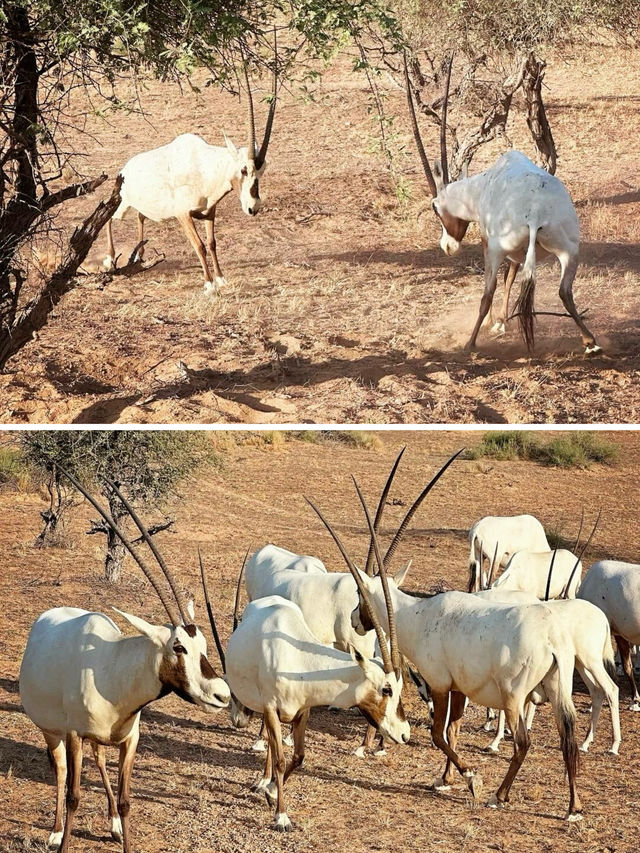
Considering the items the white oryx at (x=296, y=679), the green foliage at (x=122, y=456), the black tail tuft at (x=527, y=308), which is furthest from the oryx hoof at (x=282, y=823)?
the green foliage at (x=122, y=456)

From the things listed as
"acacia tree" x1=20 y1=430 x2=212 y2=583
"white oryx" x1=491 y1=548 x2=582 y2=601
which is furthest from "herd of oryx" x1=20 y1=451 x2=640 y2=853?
"acacia tree" x1=20 y1=430 x2=212 y2=583

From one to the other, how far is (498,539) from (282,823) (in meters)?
5.26

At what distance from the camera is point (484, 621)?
18.3 feet

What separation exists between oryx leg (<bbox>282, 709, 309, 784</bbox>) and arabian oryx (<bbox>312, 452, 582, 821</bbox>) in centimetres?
63

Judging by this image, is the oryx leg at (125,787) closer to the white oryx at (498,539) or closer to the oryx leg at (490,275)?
the white oryx at (498,539)

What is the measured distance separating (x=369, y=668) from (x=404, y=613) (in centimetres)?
114

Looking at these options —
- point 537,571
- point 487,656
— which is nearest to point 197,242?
point 537,571

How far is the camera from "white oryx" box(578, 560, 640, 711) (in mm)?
7547

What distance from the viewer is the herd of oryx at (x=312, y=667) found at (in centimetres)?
458

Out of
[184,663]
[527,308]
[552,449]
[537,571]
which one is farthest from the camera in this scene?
[552,449]

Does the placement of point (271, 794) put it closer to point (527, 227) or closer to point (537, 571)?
point (537, 571)

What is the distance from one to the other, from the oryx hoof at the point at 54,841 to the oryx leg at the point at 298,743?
1.09m

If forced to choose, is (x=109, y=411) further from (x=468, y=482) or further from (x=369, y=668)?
(x=468, y=482)

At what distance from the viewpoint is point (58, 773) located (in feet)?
16.6
